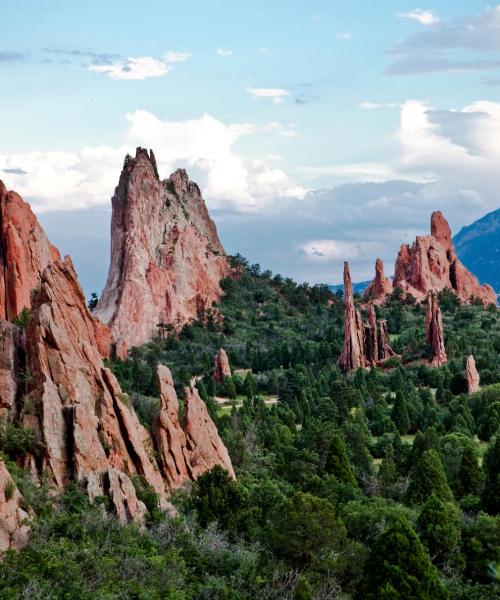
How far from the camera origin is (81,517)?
→ 1508 inches

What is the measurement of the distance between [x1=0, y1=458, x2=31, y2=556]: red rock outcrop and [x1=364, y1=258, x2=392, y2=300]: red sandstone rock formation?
134m

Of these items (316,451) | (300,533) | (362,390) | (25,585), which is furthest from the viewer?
(362,390)

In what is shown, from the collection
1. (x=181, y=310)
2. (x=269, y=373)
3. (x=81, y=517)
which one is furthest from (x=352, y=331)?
(x=81, y=517)

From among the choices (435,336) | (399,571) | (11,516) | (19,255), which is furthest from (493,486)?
(435,336)

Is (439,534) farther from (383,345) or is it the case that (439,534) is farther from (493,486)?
(383,345)

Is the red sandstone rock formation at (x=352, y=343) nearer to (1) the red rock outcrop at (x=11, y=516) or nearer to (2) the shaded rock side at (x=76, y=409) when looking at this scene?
(2) the shaded rock side at (x=76, y=409)

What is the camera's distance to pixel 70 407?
141 feet

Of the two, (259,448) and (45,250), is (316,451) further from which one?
(45,250)

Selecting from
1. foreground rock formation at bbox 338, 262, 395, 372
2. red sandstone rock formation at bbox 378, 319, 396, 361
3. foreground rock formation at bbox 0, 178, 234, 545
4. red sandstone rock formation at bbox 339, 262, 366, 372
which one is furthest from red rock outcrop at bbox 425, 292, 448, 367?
foreground rock formation at bbox 0, 178, 234, 545

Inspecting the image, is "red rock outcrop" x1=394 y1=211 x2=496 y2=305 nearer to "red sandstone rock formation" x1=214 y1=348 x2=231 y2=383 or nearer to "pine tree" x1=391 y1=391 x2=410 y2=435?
"red sandstone rock formation" x1=214 y1=348 x2=231 y2=383

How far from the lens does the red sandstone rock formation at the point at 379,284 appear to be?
16938 centimetres

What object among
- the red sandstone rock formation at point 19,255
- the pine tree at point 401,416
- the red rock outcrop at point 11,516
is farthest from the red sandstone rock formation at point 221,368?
the red rock outcrop at point 11,516

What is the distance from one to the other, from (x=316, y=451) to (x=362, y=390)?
37.0 meters

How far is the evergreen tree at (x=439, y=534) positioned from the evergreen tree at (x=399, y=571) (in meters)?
6.37
